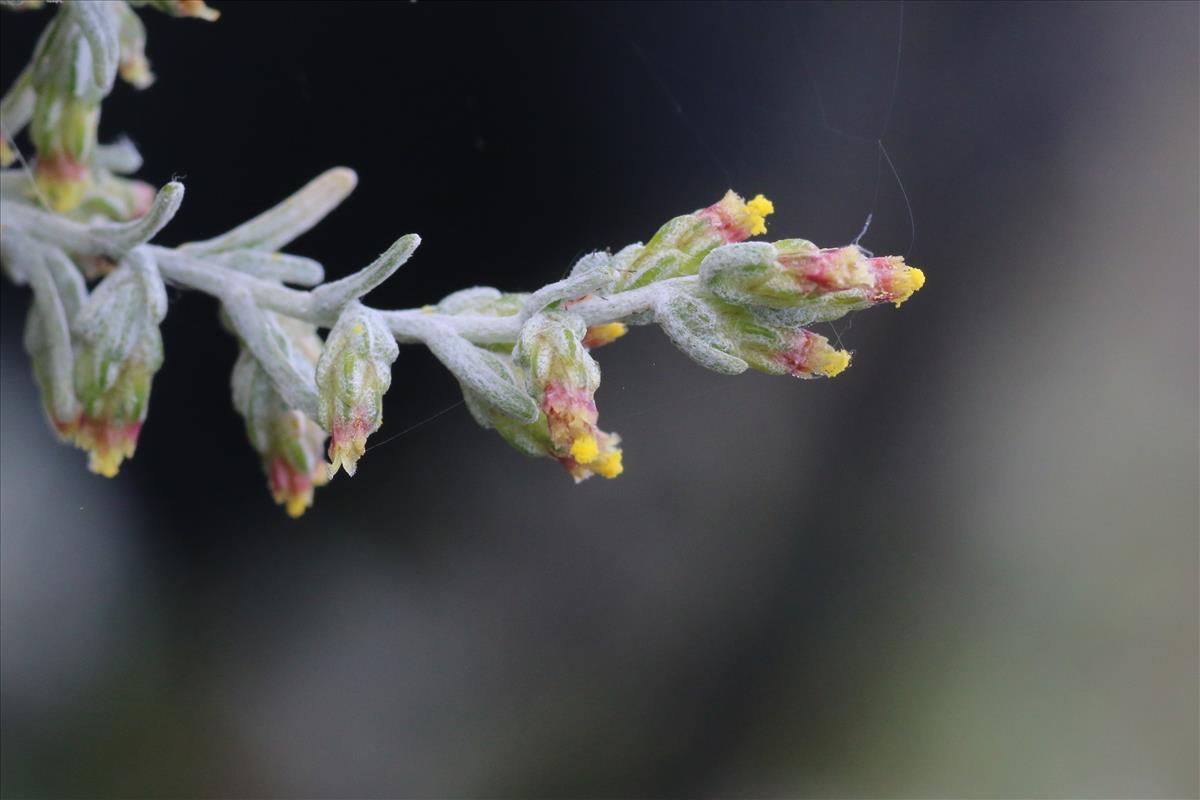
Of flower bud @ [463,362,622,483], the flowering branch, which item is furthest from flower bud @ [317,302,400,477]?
flower bud @ [463,362,622,483]

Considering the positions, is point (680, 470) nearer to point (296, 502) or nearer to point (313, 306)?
point (296, 502)

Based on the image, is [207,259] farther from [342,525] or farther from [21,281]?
[342,525]

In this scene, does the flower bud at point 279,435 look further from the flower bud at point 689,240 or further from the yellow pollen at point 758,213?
the yellow pollen at point 758,213

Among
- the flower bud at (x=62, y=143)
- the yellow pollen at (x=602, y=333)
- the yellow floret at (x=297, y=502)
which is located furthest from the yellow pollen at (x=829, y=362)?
the flower bud at (x=62, y=143)

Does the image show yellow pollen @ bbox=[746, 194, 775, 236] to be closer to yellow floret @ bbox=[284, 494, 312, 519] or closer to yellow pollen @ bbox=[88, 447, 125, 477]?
yellow floret @ bbox=[284, 494, 312, 519]

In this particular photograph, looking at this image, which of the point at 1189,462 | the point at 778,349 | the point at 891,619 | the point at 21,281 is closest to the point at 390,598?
the point at 891,619

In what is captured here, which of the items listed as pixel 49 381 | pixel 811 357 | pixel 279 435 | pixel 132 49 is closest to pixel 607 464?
pixel 811 357
